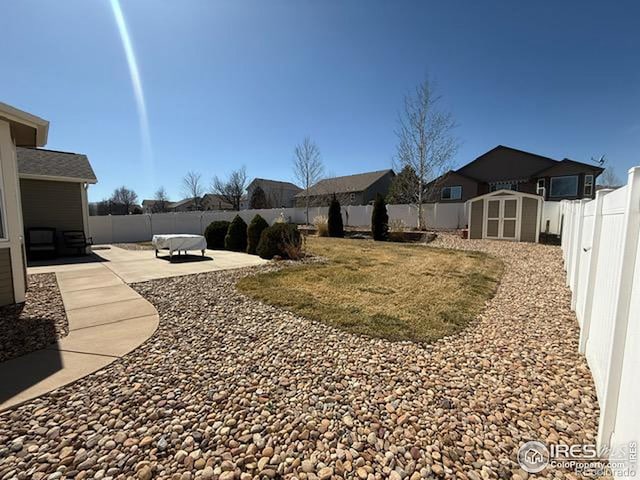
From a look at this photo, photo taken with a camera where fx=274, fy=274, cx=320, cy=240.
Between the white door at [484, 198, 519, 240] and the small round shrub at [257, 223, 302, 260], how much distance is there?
9.47m

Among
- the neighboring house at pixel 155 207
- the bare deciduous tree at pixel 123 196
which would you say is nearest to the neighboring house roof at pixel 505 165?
the neighboring house at pixel 155 207

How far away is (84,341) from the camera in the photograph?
3145 millimetres

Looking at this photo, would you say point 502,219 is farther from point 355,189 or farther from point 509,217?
point 355,189

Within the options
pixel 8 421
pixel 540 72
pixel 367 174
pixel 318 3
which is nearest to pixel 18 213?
pixel 8 421

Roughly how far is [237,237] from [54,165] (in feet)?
25.2

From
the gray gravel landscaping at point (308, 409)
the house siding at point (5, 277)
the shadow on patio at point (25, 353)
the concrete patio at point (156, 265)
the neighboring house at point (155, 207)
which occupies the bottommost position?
the shadow on patio at point (25, 353)

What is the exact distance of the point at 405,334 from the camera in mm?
3340

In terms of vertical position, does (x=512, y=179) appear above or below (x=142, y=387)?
above

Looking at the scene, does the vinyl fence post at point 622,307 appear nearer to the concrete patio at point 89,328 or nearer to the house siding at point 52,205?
the concrete patio at point 89,328

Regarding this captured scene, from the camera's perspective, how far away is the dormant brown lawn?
12.0 feet

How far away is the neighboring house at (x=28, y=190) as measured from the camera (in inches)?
166

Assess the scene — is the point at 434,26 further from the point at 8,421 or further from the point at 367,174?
the point at 367,174

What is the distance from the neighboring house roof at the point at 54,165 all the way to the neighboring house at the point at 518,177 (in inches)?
710

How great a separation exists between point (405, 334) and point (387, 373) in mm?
888
